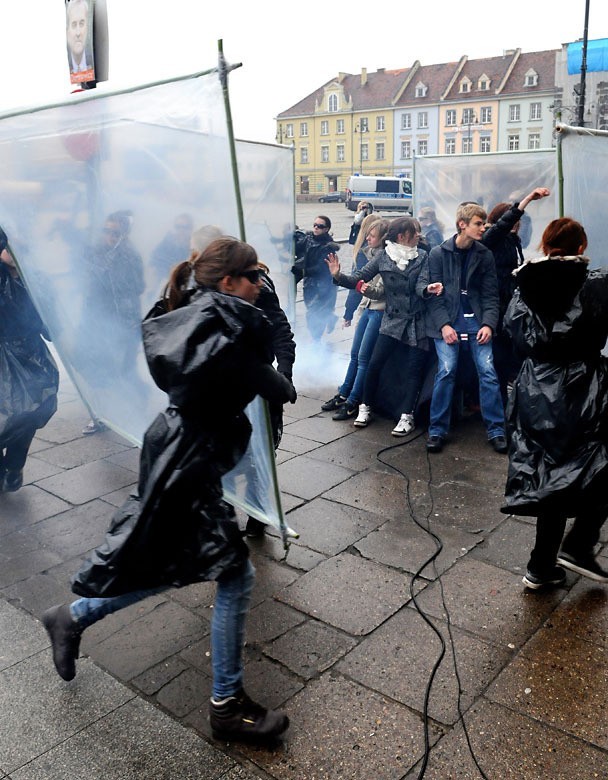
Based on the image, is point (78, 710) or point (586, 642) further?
point (586, 642)

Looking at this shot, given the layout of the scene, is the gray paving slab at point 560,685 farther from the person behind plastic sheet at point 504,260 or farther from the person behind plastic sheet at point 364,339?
the person behind plastic sheet at point 364,339

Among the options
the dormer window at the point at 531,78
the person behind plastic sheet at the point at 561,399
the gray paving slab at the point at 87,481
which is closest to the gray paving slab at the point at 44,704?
the gray paving slab at the point at 87,481

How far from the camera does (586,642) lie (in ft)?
9.48

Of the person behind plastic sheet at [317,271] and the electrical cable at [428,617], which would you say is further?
the person behind plastic sheet at [317,271]

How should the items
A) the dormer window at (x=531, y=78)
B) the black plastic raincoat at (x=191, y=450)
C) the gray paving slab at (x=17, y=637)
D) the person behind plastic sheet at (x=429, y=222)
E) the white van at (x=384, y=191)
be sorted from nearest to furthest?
the black plastic raincoat at (x=191, y=450) → the gray paving slab at (x=17, y=637) → the person behind plastic sheet at (x=429, y=222) → the white van at (x=384, y=191) → the dormer window at (x=531, y=78)

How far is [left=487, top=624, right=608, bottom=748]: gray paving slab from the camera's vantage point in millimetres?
2457

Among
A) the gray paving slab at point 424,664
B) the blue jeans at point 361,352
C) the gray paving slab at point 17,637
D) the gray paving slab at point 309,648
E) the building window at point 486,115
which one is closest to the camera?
the gray paving slab at point 424,664

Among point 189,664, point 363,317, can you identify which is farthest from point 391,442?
point 189,664

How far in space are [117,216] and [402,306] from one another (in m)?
2.43

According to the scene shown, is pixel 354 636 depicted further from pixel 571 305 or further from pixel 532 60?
pixel 532 60

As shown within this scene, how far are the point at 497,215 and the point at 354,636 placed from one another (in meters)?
3.93

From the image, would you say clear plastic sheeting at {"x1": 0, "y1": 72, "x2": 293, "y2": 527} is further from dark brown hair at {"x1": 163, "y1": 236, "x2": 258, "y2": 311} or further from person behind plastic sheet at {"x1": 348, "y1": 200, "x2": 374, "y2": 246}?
person behind plastic sheet at {"x1": 348, "y1": 200, "x2": 374, "y2": 246}

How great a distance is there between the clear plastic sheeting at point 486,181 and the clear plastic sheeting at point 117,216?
4.19 m

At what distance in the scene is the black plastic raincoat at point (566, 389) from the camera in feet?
9.87
